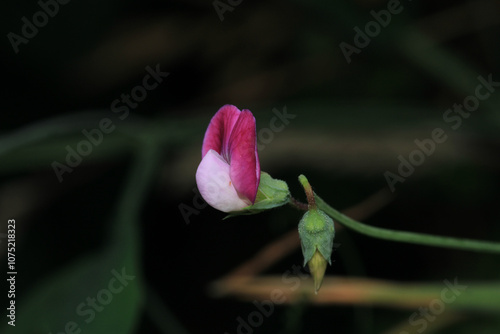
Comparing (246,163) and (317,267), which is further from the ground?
(246,163)

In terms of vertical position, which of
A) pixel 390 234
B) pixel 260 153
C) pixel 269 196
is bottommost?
pixel 260 153

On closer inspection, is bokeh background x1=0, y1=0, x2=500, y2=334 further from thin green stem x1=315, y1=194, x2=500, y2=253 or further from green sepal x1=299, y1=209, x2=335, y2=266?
green sepal x1=299, y1=209, x2=335, y2=266

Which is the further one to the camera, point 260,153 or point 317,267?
point 260,153

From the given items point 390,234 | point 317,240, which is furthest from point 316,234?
point 390,234

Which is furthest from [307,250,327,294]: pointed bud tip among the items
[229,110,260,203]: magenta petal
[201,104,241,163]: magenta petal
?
[201,104,241,163]: magenta petal

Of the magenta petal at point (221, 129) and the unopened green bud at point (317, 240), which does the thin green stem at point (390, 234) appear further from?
the magenta petal at point (221, 129)

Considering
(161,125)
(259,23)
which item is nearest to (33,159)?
(161,125)

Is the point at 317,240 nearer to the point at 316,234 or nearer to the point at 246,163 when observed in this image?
the point at 316,234

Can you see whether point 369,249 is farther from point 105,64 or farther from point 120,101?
point 105,64
